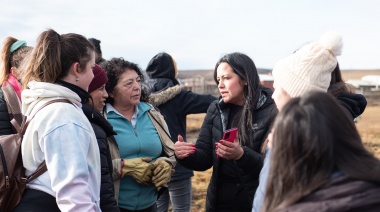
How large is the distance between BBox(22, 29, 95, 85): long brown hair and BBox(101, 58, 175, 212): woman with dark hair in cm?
95

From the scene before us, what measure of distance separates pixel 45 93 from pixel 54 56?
21 cm

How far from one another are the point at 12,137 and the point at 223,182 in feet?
4.89

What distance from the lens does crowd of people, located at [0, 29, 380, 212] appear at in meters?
1.37

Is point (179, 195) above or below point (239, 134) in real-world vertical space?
below

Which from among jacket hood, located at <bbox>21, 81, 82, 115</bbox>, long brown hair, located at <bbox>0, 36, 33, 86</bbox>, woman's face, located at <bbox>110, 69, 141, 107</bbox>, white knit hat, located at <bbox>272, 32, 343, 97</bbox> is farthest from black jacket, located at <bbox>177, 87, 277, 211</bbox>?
long brown hair, located at <bbox>0, 36, 33, 86</bbox>

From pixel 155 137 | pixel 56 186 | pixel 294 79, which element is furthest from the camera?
pixel 155 137

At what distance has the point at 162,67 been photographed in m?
4.50

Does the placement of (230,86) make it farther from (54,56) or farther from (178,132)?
(178,132)

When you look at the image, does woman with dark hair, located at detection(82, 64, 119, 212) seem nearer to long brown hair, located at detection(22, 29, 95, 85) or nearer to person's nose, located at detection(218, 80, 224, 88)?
long brown hair, located at detection(22, 29, 95, 85)

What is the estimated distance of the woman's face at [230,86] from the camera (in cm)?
314

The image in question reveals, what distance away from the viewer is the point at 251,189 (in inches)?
119

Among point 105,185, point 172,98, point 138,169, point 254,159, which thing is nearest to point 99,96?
point 138,169

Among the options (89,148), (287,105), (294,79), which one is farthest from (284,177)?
(89,148)

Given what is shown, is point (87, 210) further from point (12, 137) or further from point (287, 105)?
point (287, 105)
